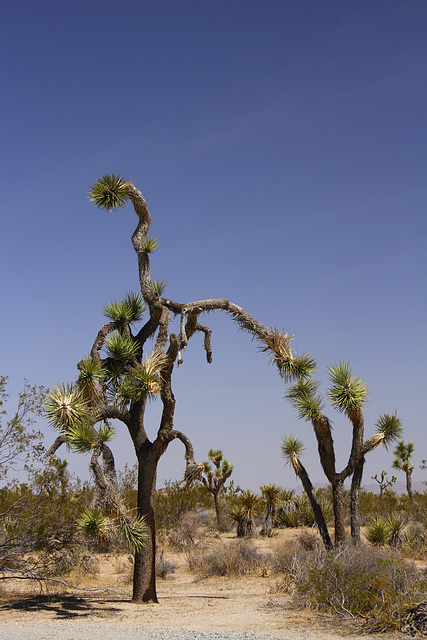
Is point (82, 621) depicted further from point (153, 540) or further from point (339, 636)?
point (339, 636)

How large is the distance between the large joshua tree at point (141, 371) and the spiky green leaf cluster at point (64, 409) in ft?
0.07

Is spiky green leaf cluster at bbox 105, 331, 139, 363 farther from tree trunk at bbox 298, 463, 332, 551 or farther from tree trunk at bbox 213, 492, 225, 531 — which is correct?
tree trunk at bbox 213, 492, 225, 531

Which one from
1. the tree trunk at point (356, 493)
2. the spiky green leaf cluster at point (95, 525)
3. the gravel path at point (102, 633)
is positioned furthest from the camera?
the tree trunk at point (356, 493)

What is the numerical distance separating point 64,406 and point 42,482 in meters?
3.39

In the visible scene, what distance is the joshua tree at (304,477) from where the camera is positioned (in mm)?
14094

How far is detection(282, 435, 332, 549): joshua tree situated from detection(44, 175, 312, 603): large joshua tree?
495 cm

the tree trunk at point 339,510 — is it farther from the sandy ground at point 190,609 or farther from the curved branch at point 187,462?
the curved branch at point 187,462

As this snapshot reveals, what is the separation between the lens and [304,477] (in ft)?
48.9

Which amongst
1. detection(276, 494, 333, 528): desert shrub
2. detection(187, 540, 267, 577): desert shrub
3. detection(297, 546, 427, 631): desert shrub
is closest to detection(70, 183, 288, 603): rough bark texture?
detection(297, 546, 427, 631): desert shrub

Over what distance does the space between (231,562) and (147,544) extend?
4924 mm

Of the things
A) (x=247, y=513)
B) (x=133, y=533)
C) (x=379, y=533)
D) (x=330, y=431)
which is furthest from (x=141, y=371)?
(x=247, y=513)

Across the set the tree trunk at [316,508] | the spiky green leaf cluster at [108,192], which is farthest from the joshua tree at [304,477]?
the spiky green leaf cluster at [108,192]

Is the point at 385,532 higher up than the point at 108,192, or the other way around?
the point at 108,192

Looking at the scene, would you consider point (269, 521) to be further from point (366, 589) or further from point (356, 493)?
point (366, 589)
